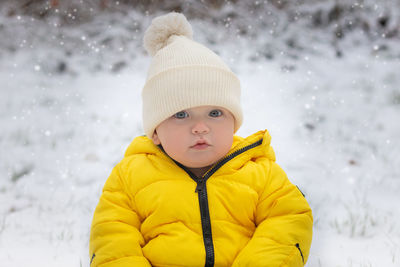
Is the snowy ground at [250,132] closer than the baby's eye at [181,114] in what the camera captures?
No

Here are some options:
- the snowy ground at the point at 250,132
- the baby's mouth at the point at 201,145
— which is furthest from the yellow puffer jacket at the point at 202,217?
the snowy ground at the point at 250,132

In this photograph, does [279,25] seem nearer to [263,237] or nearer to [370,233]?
[370,233]

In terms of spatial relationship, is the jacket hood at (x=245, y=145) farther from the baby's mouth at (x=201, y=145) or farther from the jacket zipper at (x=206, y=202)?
the baby's mouth at (x=201, y=145)

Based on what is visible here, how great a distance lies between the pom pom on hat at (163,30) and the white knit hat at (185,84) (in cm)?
10

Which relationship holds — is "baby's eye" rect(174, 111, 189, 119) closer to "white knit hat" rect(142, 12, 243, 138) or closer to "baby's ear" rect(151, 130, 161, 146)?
"white knit hat" rect(142, 12, 243, 138)

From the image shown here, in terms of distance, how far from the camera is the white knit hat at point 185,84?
146cm

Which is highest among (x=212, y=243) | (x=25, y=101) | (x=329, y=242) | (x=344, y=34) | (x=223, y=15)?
(x=223, y=15)

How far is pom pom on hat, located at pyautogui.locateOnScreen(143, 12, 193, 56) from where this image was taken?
174 centimetres

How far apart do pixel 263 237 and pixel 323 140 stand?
5.25ft

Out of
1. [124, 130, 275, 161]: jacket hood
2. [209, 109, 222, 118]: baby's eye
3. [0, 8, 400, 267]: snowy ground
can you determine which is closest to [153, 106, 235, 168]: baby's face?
[209, 109, 222, 118]: baby's eye

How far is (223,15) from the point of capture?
4242 millimetres

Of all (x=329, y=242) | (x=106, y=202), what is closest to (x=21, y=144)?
(x=106, y=202)

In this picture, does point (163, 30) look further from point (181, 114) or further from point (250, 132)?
point (250, 132)

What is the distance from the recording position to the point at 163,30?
5.70 feet
